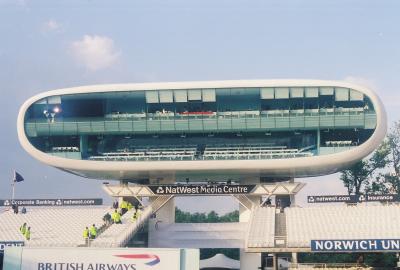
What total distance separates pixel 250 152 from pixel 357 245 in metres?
20.3

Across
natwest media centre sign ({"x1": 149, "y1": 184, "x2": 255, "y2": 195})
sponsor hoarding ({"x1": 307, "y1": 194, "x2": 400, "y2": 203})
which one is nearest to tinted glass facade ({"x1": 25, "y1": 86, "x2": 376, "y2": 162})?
natwest media centre sign ({"x1": 149, "y1": 184, "x2": 255, "y2": 195})

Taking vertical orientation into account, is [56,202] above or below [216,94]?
below

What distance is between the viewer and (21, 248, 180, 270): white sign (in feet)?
87.5

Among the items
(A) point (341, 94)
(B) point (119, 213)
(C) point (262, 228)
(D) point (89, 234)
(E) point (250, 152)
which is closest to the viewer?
(D) point (89, 234)

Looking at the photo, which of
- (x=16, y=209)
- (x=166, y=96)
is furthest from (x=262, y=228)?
(x=16, y=209)

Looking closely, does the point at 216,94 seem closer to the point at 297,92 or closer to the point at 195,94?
the point at 195,94

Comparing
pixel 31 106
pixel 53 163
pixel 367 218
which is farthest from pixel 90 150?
pixel 367 218

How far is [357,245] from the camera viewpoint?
1446 inches

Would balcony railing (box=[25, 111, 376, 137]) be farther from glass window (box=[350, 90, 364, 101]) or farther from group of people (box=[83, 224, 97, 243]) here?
group of people (box=[83, 224, 97, 243])

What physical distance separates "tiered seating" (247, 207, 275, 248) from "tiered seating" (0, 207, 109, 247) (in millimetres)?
13340

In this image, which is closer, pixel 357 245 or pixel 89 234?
pixel 357 245

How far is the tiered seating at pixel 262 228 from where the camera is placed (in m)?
40.3

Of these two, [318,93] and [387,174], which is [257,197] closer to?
[318,93]

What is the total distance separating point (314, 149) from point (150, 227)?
1786cm
